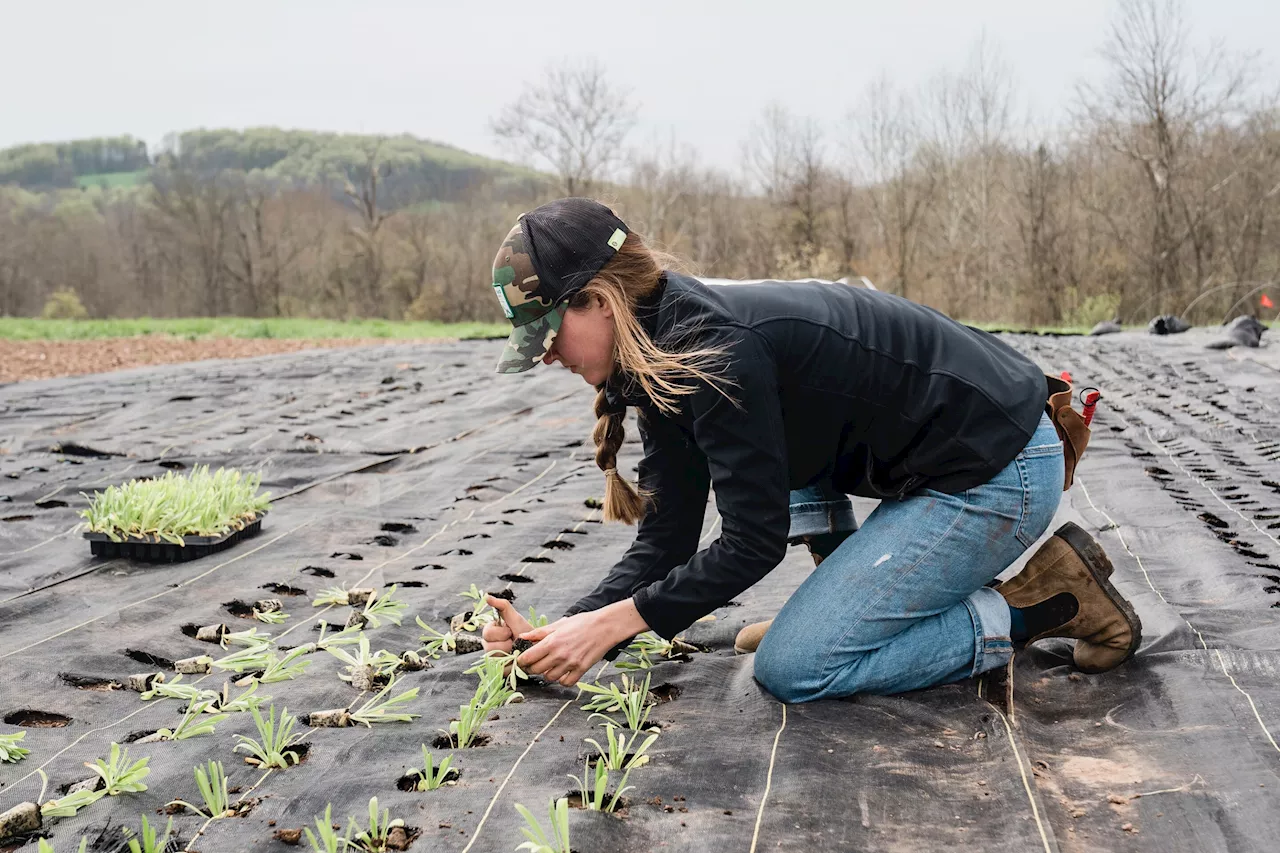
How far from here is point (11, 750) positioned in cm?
183

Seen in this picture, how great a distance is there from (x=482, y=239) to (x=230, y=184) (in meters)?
8.64

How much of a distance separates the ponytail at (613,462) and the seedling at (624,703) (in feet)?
1.14

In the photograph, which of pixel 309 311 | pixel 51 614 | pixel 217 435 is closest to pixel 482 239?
pixel 309 311

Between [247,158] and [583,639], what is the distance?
65014mm

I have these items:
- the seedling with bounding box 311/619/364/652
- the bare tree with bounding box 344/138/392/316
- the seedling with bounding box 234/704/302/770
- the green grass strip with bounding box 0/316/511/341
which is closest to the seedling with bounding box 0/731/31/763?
the seedling with bounding box 234/704/302/770

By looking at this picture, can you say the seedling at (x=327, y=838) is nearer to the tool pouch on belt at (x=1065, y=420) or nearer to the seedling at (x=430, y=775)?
the seedling at (x=430, y=775)

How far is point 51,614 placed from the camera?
2.76 m

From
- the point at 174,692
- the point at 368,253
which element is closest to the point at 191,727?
the point at 174,692

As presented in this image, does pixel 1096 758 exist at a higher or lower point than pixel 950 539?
lower

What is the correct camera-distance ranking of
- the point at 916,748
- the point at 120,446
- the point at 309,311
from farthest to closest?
the point at 309,311 → the point at 120,446 → the point at 916,748

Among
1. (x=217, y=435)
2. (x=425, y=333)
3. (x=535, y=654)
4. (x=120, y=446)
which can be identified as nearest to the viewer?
(x=535, y=654)

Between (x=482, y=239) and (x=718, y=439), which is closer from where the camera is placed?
(x=718, y=439)

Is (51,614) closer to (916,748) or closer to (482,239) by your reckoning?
(916,748)

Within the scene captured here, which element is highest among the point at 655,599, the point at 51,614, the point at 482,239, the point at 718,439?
the point at 482,239
